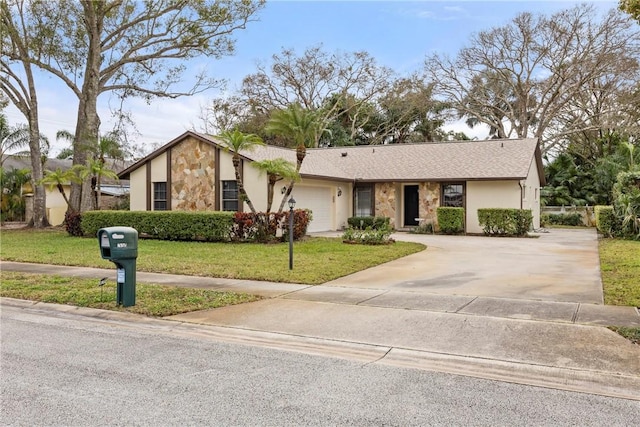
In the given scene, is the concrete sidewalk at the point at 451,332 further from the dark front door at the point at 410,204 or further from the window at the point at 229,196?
the dark front door at the point at 410,204

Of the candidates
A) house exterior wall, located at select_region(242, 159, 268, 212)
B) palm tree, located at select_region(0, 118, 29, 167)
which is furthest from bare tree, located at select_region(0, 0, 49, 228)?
house exterior wall, located at select_region(242, 159, 268, 212)

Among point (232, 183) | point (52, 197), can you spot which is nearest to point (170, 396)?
point (232, 183)

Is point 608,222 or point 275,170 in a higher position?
point 275,170

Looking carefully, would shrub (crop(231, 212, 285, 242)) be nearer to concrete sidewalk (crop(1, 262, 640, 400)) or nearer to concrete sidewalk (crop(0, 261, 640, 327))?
concrete sidewalk (crop(0, 261, 640, 327))

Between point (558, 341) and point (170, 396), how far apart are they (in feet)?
13.6

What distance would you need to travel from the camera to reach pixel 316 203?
22.6 metres

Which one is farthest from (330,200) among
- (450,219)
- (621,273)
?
(621,273)

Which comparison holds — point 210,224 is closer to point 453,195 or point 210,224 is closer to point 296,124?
point 296,124

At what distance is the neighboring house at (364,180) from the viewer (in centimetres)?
2048

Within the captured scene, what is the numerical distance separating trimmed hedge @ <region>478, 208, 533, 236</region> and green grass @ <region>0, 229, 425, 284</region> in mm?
5742

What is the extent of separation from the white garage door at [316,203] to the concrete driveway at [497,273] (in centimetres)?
690

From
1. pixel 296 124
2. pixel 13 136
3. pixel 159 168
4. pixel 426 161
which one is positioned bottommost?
pixel 159 168

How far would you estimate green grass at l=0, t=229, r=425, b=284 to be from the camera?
1061cm

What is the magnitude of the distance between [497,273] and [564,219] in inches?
869
